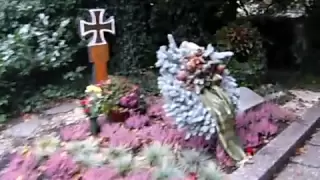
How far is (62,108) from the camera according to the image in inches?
191

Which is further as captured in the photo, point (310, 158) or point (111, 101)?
point (111, 101)

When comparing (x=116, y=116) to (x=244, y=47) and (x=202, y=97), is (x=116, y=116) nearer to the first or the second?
(x=202, y=97)

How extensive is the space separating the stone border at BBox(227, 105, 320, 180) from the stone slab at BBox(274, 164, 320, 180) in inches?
1.7

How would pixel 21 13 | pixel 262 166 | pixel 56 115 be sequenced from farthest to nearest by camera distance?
pixel 21 13 → pixel 56 115 → pixel 262 166

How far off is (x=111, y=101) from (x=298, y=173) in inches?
59.1

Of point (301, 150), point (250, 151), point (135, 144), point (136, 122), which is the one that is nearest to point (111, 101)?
point (136, 122)

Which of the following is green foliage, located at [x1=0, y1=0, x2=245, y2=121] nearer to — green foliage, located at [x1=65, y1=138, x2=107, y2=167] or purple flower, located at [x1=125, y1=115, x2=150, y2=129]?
purple flower, located at [x1=125, y1=115, x2=150, y2=129]

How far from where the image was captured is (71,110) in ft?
15.5

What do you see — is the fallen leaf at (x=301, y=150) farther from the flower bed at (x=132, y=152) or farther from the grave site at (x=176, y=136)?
the flower bed at (x=132, y=152)

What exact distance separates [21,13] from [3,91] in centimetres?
98

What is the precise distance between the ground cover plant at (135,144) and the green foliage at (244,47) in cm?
115

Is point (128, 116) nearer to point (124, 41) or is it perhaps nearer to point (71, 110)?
point (71, 110)

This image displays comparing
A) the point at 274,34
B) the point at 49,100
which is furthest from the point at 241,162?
the point at 274,34

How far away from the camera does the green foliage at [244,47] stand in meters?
5.49
